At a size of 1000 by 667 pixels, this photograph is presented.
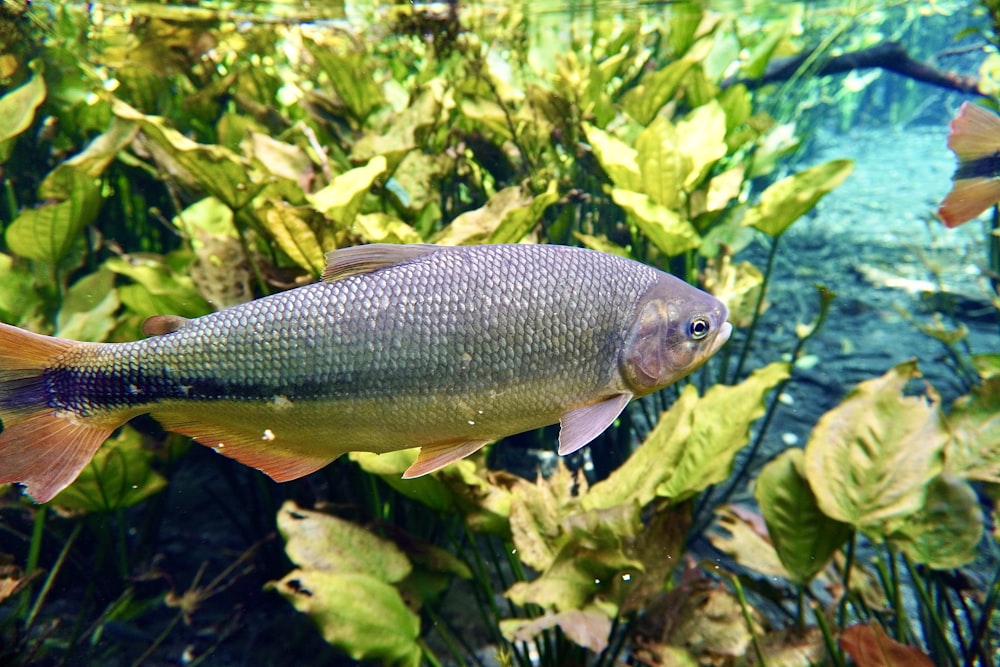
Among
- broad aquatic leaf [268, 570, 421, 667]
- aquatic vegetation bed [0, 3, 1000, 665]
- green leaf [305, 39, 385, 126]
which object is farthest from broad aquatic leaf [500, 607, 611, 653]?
green leaf [305, 39, 385, 126]

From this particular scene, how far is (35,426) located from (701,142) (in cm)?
349

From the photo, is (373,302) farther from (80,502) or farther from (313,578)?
(80,502)

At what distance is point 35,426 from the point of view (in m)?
1.83

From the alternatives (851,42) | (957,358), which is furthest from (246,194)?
(851,42)

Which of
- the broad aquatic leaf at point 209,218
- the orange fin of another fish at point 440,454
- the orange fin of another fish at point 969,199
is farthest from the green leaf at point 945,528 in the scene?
the broad aquatic leaf at point 209,218

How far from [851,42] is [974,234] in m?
7.33

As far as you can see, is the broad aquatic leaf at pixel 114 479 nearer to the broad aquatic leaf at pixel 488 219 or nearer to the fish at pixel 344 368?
the fish at pixel 344 368

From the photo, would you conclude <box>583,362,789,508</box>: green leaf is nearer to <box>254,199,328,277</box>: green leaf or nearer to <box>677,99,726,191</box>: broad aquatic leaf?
<box>677,99,726,191</box>: broad aquatic leaf

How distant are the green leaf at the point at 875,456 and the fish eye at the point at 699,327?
0.97 m

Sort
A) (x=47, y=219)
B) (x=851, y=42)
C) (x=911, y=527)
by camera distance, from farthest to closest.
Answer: (x=851, y=42), (x=47, y=219), (x=911, y=527)

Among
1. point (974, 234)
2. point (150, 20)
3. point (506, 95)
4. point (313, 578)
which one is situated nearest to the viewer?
point (313, 578)

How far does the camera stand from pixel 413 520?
3.36m

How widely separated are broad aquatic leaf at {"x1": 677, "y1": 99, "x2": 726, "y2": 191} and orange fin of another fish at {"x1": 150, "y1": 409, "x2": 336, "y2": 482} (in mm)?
2645

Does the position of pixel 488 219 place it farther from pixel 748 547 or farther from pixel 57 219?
pixel 57 219
